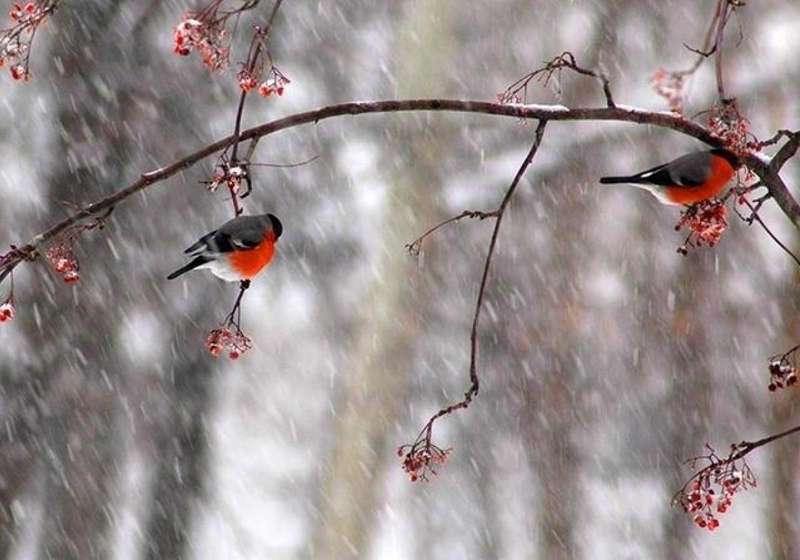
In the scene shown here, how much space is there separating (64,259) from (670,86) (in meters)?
0.81

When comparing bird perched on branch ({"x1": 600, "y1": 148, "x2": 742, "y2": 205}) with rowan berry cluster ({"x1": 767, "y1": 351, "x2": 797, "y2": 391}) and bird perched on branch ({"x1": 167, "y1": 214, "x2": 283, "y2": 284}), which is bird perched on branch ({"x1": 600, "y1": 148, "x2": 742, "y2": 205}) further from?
bird perched on branch ({"x1": 167, "y1": 214, "x2": 283, "y2": 284})

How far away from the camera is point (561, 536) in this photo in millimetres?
4566

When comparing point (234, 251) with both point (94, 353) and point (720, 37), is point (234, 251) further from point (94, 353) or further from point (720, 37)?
point (94, 353)

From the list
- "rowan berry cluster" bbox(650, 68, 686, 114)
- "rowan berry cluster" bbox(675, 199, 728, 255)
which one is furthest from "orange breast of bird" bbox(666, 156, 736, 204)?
"rowan berry cluster" bbox(650, 68, 686, 114)

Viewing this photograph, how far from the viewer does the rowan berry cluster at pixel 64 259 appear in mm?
1379

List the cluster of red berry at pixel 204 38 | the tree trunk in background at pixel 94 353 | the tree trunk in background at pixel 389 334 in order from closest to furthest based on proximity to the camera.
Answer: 1. the cluster of red berry at pixel 204 38
2. the tree trunk in background at pixel 94 353
3. the tree trunk in background at pixel 389 334

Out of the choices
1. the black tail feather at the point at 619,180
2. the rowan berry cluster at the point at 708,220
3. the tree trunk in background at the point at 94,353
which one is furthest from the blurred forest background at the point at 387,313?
the rowan berry cluster at the point at 708,220

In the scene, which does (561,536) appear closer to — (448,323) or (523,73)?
(448,323)

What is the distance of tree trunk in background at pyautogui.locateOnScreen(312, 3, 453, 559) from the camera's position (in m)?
4.70

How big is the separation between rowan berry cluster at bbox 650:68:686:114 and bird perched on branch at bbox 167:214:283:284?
892mm

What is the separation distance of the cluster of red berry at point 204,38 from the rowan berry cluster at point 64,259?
0.30 metres

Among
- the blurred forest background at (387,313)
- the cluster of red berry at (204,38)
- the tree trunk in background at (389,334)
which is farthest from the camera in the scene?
the tree trunk in background at (389,334)

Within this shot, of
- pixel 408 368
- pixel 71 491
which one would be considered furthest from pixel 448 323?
pixel 71 491

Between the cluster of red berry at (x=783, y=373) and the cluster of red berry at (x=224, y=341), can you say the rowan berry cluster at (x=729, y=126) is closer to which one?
Result: the cluster of red berry at (x=783, y=373)
